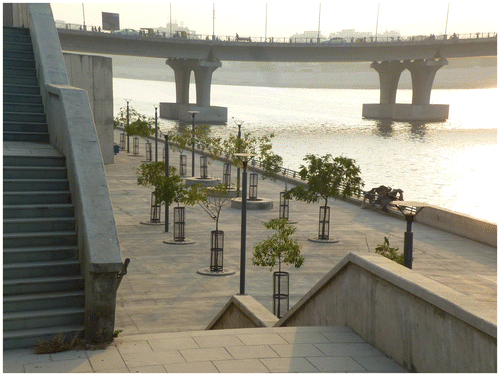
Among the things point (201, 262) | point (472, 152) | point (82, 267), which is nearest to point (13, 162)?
point (82, 267)

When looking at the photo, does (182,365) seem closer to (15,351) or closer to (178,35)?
(15,351)

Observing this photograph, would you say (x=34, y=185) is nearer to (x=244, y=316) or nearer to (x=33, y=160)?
(x=33, y=160)

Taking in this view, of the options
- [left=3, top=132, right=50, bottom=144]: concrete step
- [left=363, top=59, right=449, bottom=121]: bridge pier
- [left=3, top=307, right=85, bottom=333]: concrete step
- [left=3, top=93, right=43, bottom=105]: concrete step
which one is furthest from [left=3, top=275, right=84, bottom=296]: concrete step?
[left=363, top=59, right=449, bottom=121]: bridge pier

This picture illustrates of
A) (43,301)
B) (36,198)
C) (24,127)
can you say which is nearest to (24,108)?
(24,127)

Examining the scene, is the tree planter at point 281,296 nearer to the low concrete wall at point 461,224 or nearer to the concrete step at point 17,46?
the concrete step at point 17,46

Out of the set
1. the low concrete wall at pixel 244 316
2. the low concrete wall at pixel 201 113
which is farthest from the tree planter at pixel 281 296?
the low concrete wall at pixel 201 113

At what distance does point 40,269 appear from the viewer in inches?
347

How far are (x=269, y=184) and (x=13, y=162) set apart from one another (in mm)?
29905

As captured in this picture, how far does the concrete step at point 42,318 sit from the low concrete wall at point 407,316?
3694 mm

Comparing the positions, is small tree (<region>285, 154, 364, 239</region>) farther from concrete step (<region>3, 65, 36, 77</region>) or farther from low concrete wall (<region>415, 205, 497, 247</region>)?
concrete step (<region>3, 65, 36, 77</region>)

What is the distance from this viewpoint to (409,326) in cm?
755

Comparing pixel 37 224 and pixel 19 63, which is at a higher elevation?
pixel 19 63

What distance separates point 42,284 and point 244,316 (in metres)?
4.57

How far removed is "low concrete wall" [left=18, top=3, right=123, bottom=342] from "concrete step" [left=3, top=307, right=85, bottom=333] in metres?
0.29
